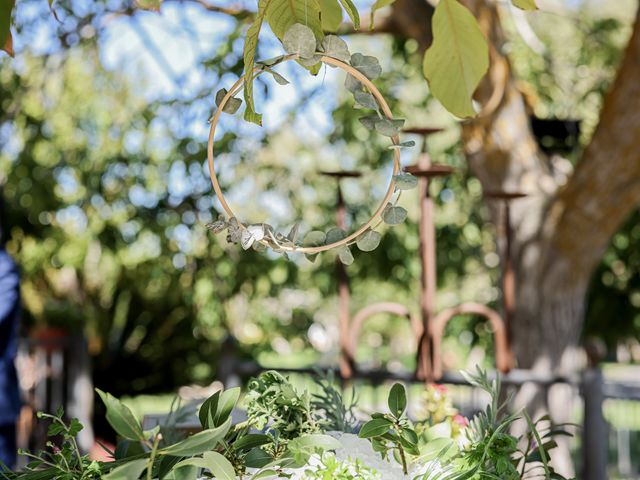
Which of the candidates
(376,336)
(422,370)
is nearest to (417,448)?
(422,370)

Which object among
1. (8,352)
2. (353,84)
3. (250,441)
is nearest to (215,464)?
(250,441)

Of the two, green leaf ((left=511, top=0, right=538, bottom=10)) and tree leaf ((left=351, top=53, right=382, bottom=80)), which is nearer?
tree leaf ((left=351, top=53, right=382, bottom=80))

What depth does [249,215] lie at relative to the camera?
33.0 ft

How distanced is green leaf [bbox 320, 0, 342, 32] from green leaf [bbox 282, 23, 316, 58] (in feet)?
0.73

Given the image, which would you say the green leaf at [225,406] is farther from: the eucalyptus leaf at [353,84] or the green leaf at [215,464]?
the eucalyptus leaf at [353,84]

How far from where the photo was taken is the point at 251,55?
83 centimetres

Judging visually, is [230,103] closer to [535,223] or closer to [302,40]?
[302,40]

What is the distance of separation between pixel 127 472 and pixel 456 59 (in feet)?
1.96

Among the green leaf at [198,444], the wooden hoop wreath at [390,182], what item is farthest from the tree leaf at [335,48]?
the green leaf at [198,444]

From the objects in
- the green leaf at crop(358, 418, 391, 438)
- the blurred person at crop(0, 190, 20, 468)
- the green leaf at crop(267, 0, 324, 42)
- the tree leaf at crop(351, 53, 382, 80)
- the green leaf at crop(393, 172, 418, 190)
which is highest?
the green leaf at crop(267, 0, 324, 42)

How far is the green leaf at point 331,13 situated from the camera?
1010 mm

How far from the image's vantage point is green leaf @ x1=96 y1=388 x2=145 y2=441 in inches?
25.5

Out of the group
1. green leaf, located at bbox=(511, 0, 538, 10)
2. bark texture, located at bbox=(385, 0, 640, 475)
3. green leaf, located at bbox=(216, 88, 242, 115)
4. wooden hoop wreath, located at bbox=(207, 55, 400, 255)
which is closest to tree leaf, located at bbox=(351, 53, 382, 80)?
wooden hoop wreath, located at bbox=(207, 55, 400, 255)

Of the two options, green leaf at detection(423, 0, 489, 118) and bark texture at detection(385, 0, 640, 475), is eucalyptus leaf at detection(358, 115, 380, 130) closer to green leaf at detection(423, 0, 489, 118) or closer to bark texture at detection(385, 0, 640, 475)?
green leaf at detection(423, 0, 489, 118)
